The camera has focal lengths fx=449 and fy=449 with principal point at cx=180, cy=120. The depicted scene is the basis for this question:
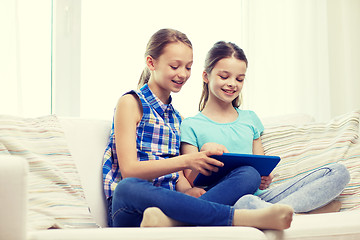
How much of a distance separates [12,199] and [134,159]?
55 centimetres

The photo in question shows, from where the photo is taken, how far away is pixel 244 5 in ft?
10.1

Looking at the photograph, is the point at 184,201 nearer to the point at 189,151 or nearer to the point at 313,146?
the point at 189,151

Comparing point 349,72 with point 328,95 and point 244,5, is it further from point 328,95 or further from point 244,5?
point 244,5

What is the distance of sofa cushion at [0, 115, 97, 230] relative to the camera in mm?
1283

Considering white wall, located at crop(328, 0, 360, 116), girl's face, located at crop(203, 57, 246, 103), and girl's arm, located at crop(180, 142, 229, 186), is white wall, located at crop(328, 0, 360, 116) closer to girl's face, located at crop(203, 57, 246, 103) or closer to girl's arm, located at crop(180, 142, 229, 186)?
girl's face, located at crop(203, 57, 246, 103)

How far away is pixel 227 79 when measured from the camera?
5.85ft

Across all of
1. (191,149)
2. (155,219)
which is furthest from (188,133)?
(155,219)

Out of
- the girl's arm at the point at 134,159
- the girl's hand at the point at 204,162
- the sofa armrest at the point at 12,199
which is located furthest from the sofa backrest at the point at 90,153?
the sofa armrest at the point at 12,199

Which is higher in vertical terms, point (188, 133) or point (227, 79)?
point (227, 79)

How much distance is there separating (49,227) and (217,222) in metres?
0.46

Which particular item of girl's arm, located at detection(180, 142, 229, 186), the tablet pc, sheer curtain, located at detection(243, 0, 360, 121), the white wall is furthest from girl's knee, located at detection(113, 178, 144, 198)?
the white wall

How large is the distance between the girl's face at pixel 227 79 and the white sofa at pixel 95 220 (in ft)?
1.75

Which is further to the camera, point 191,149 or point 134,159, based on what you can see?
point 191,149

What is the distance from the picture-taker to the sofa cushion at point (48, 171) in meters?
1.28
